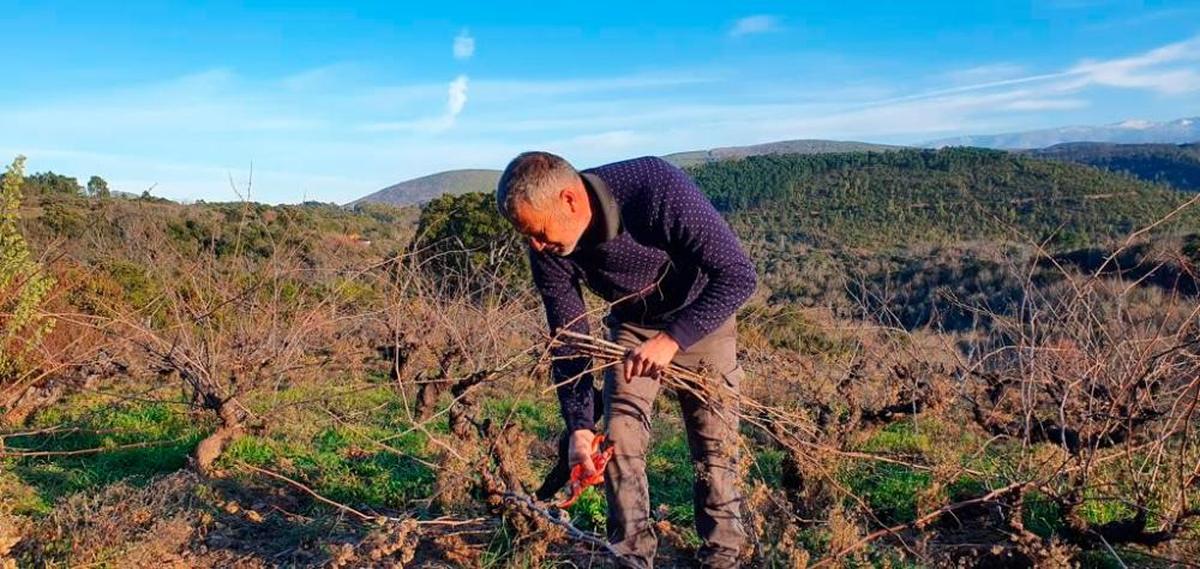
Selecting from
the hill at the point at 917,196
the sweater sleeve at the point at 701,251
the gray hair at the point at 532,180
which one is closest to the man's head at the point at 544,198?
the gray hair at the point at 532,180

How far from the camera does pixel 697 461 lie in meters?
2.82

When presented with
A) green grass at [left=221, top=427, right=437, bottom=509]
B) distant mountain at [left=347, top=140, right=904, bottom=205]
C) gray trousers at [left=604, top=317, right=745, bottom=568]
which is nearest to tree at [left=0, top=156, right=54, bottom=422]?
green grass at [left=221, top=427, right=437, bottom=509]

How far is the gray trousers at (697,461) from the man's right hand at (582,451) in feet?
0.24

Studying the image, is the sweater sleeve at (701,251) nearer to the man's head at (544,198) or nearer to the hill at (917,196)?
the man's head at (544,198)

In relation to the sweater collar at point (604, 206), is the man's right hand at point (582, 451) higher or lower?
lower

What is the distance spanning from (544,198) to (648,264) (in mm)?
497

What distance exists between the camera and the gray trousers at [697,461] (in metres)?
2.71

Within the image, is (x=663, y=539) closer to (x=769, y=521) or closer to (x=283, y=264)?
(x=769, y=521)

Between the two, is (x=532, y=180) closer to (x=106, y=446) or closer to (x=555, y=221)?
(x=555, y=221)

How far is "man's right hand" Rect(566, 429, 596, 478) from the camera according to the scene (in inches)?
105

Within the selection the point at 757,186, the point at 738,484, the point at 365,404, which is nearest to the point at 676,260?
the point at 738,484

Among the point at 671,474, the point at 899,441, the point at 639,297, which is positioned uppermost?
the point at 639,297

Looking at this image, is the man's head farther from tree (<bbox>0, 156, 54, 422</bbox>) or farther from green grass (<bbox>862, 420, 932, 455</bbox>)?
green grass (<bbox>862, 420, 932, 455</bbox>)

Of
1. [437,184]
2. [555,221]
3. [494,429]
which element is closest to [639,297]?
[555,221]
